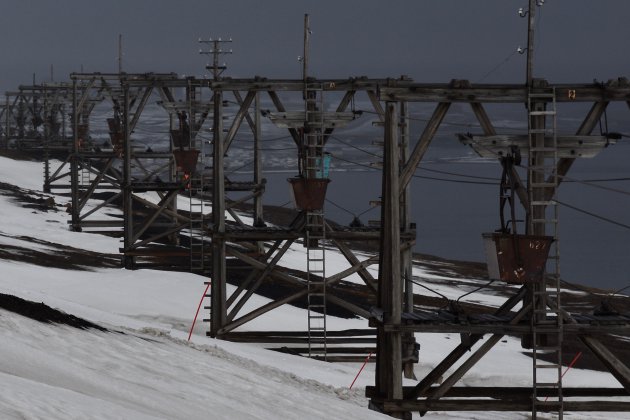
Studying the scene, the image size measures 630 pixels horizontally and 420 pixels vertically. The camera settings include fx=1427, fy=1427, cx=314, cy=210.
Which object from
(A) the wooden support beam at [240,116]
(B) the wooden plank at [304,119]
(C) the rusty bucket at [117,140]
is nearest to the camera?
(A) the wooden support beam at [240,116]

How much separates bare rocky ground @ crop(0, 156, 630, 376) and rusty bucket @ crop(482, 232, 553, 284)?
2.99 feet

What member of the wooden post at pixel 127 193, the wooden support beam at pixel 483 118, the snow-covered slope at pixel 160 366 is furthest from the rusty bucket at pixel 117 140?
the wooden support beam at pixel 483 118

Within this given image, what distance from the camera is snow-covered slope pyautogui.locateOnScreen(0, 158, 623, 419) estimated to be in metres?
15.7

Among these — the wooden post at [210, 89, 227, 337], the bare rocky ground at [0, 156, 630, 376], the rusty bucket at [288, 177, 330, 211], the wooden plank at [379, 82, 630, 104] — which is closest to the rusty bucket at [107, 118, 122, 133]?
the bare rocky ground at [0, 156, 630, 376]

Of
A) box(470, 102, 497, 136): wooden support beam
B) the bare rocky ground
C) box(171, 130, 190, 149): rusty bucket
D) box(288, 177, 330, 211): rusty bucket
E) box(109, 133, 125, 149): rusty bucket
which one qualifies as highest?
box(470, 102, 497, 136): wooden support beam

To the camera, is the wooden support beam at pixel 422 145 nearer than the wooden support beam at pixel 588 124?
Yes

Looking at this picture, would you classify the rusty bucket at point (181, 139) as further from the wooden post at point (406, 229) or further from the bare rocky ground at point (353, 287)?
the wooden post at point (406, 229)

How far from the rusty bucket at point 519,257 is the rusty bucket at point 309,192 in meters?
9.34

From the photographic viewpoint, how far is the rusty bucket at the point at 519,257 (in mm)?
19562

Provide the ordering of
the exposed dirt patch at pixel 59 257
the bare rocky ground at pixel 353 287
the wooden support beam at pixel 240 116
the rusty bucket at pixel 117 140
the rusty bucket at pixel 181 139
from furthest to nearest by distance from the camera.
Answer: the rusty bucket at pixel 117 140 → the rusty bucket at pixel 181 139 → the exposed dirt patch at pixel 59 257 → the wooden support beam at pixel 240 116 → the bare rocky ground at pixel 353 287

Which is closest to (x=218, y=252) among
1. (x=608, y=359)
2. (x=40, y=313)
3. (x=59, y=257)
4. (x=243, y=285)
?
(x=243, y=285)

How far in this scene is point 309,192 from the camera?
2894cm

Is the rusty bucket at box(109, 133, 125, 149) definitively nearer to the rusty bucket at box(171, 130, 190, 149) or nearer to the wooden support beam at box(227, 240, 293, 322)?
the rusty bucket at box(171, 130, 190, 149)

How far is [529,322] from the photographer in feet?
64.8
